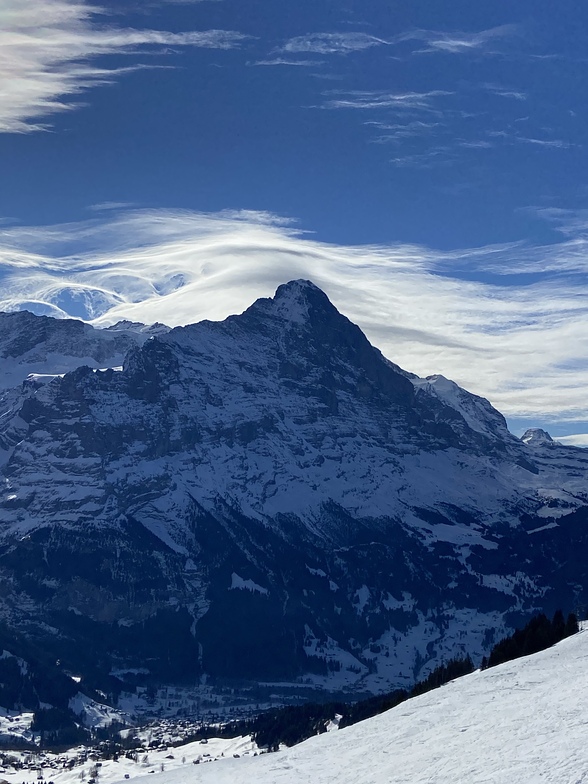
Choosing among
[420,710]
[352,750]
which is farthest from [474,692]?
[352,750]

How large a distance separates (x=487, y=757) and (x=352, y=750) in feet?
104

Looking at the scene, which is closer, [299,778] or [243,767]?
[299,778]

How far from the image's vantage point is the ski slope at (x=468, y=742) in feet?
356

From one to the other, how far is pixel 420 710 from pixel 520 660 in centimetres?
2706

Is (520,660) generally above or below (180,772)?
above

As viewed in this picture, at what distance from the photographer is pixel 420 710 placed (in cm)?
15438

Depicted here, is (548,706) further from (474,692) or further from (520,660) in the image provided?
(520,660)

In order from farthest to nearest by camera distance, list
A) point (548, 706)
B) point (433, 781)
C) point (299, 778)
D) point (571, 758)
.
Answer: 1. point (299, 778)
2. point (548, 706)
3. point (433, 781)
4. point (571, 758)

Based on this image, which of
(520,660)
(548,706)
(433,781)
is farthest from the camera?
(520,660)

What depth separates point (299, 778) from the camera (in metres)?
137

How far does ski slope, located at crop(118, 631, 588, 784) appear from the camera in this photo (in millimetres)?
108500

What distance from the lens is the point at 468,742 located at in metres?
123

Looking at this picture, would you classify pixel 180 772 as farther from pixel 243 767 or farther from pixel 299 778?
pixel 299 778

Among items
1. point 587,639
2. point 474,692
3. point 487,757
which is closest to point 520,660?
point 587,639
